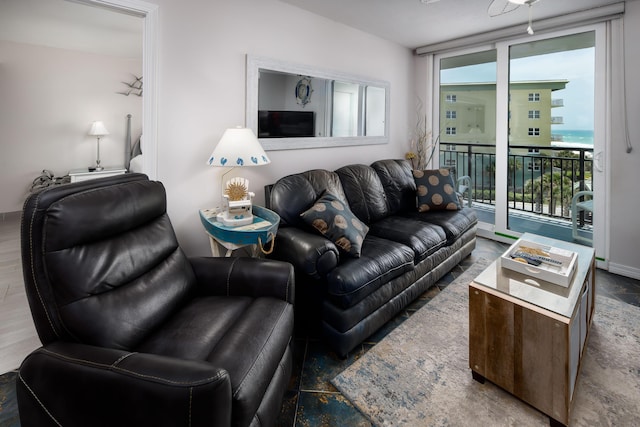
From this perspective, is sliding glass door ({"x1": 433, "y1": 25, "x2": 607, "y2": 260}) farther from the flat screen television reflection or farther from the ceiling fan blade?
the flat screen television reflection

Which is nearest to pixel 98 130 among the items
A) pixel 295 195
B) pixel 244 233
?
pixel 295 195

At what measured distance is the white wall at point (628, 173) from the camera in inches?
111

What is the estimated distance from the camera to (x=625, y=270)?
300 centimetres

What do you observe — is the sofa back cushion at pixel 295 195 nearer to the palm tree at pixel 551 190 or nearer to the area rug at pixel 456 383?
the area rug at pixel 456 383

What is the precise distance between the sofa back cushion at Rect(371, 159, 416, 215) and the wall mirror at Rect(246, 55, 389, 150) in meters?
0.46

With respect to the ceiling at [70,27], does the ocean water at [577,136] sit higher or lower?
lower

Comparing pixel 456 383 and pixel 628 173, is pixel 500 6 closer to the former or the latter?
pixel 628 173

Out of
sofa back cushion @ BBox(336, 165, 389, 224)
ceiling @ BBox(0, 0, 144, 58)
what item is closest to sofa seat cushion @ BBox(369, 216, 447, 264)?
sofa back cushion @ BBox(336, 165, 389, 224)

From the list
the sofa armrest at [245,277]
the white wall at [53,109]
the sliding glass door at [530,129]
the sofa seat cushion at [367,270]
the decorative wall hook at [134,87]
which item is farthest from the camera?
the decorative wall hook at [134,87]

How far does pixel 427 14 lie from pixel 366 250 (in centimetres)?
247

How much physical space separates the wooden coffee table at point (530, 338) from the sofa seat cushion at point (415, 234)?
69 centimetres

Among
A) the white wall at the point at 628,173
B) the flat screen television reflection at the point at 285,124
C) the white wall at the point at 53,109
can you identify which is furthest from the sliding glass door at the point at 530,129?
the white wall at the point at 53,109

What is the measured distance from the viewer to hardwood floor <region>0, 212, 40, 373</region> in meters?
1.93

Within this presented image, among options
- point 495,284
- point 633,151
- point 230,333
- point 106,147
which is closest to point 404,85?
point 633,151
